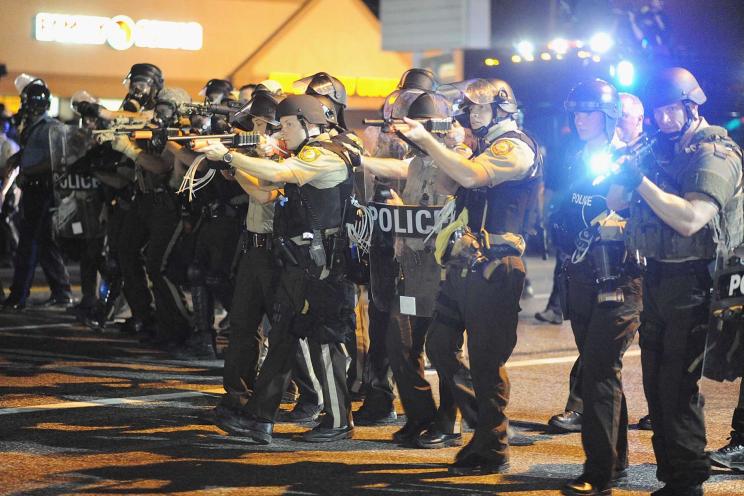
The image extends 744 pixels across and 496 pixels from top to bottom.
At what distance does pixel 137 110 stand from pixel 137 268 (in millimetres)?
1463

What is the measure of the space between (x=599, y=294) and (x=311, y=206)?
6.40ft

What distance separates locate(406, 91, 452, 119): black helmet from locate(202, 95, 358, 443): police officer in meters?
0.50

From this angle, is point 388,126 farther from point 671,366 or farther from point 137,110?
point 137,110

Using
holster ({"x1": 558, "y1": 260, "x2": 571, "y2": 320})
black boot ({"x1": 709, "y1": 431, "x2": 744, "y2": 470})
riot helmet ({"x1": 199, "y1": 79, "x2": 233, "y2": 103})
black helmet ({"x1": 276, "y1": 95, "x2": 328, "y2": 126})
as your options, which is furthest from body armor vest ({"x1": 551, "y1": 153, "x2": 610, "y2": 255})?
riot helmet ({"x1": 199, "y1": 79, "x2": 233, "y2": 103})

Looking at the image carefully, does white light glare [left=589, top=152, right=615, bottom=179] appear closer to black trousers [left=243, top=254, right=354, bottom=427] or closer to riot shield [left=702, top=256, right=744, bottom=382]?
riot shield [left=702, top=256, right=744, bottom=382]

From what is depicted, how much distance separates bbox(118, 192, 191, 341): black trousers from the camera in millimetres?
10602

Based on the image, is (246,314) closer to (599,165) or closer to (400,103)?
(400,103)

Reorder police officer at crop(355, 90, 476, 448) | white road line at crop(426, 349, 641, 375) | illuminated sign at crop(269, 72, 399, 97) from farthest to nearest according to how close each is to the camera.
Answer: illuminated sign at crop(269, 72, 399, 97), white road line at crop(426, 349, 641, 375), police officer at crop(355, 90, 476, 448)

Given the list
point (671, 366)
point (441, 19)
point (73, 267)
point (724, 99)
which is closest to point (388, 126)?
point (671, 366)

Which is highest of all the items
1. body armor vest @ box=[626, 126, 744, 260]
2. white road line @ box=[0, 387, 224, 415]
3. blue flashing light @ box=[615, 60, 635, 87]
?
blue flashing light @ box=[615, 60, 635, 87]

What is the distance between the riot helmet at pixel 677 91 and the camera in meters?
6.18

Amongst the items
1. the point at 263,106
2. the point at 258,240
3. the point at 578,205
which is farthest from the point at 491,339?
the point at 263,106

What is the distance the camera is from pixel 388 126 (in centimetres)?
664

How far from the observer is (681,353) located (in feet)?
19.9
